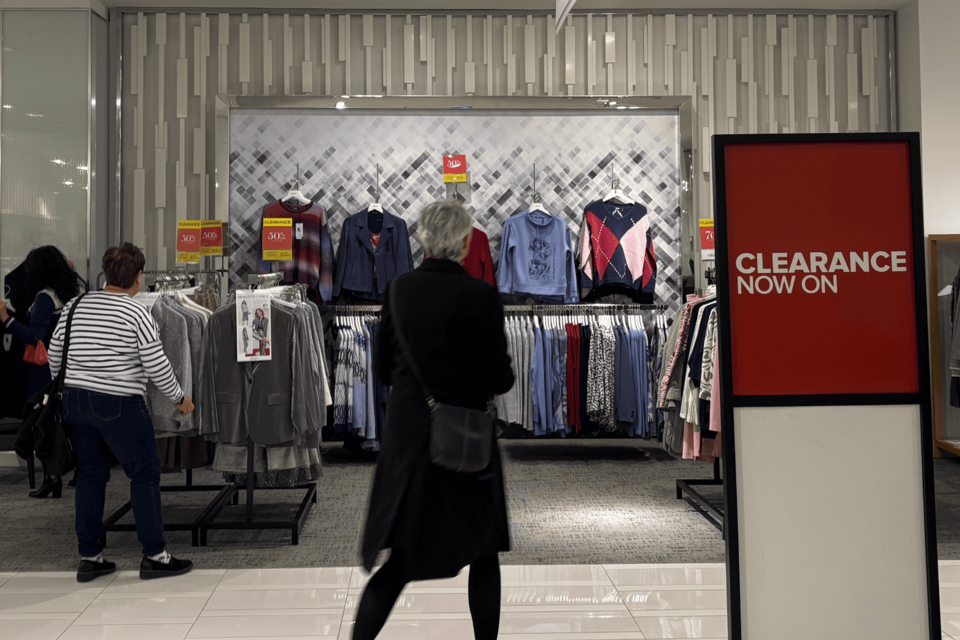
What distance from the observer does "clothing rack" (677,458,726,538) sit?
13.7ft

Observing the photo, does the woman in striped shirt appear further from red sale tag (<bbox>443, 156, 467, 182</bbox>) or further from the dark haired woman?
red sale tag (<bbox>443, 156, 467, 182</bbox>)

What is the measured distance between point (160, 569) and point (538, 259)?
3708 mm

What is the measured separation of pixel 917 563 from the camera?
6.12ft

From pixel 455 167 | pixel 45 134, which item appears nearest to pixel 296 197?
pixel 455 167

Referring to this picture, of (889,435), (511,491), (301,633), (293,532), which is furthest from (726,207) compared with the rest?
(511,491)

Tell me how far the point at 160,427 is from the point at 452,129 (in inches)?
143

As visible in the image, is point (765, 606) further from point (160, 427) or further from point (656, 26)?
point (656, 26)

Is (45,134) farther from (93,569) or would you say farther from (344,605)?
(344,605)

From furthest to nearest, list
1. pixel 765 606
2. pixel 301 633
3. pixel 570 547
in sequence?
pixel 570 547 → pixel 301 633 → pixel 765 606

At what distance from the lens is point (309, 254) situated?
19.8ft

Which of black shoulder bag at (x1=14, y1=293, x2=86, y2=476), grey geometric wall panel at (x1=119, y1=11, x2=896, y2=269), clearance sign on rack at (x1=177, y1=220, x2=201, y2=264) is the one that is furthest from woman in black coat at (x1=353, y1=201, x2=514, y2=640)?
grey geometric wall panel at (x1=119, y1=11, x2=896, y2=269)

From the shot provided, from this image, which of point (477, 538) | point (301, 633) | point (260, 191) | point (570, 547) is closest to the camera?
point (477, 538)

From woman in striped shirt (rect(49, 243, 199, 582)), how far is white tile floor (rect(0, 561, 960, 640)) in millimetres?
202

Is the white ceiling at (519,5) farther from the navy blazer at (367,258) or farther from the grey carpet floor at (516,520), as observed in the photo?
the grey carpet floor at (516,520)
